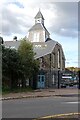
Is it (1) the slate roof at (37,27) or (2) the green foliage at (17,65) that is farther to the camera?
(1) the slate roof at (37,27)

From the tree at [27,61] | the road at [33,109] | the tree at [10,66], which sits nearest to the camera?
the road at [33,109]

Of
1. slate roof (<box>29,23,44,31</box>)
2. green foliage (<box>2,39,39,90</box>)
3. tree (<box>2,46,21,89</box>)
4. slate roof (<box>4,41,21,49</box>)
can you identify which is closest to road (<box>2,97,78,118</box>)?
tree (<box>2,46,21,89</box>)

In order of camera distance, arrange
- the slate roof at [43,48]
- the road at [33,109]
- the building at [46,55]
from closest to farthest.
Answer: the road at [33,109]
the building at [46,55]
the slate roof at [43,48]

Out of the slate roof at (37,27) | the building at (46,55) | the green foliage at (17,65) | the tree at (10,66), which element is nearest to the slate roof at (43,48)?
the building at (46,55)

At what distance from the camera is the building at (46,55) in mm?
52619

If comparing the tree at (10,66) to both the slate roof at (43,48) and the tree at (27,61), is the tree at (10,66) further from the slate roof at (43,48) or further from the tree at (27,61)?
the slate roof at (43,48)

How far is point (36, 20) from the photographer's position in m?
74.2

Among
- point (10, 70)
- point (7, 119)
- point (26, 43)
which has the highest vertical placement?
point (26, 43)

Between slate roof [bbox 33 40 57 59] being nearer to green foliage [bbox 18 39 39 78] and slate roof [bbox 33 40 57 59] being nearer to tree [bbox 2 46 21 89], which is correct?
green foliage [bbox 18 39 39 78]

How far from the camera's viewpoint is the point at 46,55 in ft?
179

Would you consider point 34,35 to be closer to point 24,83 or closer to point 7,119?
point 24,83

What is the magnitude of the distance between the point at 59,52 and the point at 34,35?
7.39 meters

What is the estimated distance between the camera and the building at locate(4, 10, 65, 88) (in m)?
52.6

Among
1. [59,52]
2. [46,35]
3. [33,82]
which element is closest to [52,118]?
[33,82]
